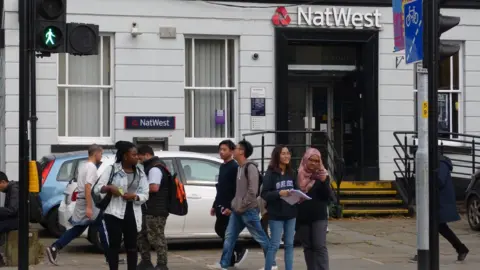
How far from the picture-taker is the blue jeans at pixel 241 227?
12062 mm

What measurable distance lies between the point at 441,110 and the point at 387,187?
2.62m

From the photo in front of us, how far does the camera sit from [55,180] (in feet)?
50.2

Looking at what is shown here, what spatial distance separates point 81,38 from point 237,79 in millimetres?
10371

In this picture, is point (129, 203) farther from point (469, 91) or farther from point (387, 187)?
point (469, 91)

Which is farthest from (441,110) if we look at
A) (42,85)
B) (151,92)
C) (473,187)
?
(42,85)

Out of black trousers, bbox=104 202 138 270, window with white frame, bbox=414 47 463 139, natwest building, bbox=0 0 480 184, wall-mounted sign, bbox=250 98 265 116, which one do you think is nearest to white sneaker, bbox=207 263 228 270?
black trousers, bbox=104 202 138 270

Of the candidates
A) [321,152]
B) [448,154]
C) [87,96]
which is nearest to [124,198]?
[87,96]

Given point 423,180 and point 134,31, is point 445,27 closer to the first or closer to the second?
point 423,180

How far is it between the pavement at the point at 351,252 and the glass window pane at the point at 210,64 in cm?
458

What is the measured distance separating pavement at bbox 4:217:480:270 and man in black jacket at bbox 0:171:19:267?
65 centimetres

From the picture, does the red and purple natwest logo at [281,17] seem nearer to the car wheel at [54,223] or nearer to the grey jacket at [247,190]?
the car wheel at [54,223]

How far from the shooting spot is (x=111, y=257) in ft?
35.5

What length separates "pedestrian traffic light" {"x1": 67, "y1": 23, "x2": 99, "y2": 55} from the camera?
1030cm

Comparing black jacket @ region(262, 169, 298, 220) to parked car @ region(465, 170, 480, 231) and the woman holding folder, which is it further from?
parked car @ region(465, 170, 480, 231)
